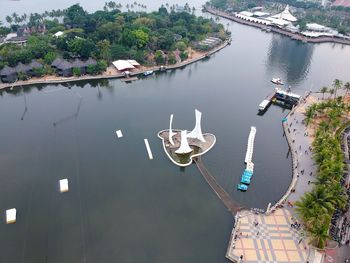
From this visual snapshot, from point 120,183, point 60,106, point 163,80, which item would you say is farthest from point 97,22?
point 120,183

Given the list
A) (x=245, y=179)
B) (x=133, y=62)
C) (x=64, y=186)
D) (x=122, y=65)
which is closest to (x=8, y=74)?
(x=122, y=65)

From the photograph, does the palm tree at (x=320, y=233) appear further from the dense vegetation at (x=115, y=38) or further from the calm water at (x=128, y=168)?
Result: the dense vegetation at (x=115, y=38)

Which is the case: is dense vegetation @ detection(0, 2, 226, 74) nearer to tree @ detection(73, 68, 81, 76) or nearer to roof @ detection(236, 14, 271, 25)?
tree @ detection(73, 68, 81, 76)

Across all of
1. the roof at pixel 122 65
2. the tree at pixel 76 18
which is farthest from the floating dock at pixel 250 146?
the tree at pixel 76 18

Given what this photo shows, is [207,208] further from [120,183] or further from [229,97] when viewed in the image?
[229,97]

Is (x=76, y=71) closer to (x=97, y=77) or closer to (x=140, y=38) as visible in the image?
(x=97, y=77)

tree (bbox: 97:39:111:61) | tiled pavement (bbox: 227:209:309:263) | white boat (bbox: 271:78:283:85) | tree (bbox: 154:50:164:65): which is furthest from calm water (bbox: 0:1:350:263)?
tree (bbox: 97:39:111:61)
